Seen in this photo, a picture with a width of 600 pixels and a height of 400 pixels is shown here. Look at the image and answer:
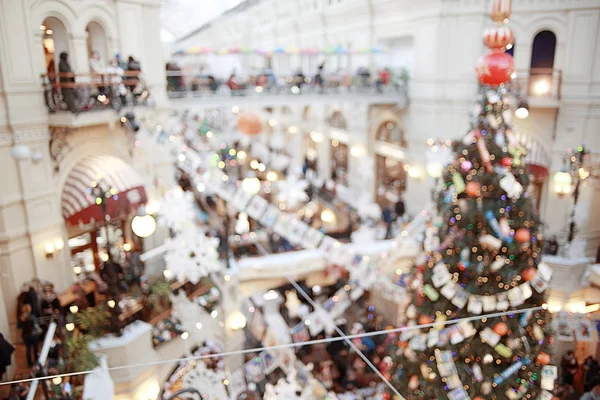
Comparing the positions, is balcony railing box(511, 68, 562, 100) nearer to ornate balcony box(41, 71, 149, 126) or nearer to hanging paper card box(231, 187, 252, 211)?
hanging paper card box(231, 187, 252, 211)

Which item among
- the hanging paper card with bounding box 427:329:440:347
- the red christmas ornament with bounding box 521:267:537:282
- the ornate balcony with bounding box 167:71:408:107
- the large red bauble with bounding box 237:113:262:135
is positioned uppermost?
the ornate balcony with bounding box 167:71:408:107

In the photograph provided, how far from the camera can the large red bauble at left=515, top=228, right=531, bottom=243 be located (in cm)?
646

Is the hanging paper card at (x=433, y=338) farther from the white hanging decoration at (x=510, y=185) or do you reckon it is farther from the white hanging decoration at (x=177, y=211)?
the white hanging decoration at (x=177, y=211)

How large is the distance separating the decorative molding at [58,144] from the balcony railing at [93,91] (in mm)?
452

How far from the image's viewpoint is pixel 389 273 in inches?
498

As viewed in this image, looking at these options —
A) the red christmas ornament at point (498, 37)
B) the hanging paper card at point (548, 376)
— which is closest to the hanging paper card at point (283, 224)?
the red christmas ornament at point (498, 37)

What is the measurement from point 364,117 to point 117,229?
9958 mm

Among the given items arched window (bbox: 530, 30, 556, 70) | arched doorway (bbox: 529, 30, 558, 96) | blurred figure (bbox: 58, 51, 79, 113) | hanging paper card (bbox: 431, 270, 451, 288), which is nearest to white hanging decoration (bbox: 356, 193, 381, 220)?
arched doorway (bbox: 529, 30, 558, 96)

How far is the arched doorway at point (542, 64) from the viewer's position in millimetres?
12961

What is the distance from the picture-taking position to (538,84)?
42.8 ft

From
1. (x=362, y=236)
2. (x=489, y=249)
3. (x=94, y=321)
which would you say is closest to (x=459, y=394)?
(x=489, y=249)

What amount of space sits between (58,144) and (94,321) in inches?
134

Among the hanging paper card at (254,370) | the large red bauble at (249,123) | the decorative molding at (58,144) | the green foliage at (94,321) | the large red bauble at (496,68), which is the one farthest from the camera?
the large red bauble at (249,123)

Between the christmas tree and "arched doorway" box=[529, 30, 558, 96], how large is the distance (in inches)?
289
